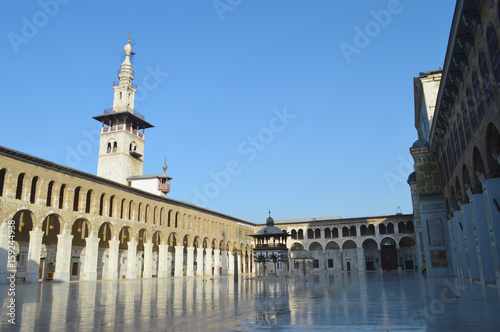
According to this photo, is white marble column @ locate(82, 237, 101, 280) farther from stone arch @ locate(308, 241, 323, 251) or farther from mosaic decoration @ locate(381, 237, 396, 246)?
mosaic decoration @ locate(381, 237, 396, 246)

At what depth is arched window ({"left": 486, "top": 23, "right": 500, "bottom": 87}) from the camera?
37.2ft

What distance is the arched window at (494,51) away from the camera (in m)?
11.3

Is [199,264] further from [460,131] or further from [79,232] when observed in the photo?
[460,131]

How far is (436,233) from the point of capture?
27.0m

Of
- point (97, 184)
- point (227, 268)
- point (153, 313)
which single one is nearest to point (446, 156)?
point (153, 313)

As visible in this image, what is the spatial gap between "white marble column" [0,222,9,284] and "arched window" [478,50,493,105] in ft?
90.7

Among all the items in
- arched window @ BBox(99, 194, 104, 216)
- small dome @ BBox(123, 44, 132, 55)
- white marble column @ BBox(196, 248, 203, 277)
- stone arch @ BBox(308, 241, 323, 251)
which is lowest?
white marble column @ BBox(196, 248, 203, 277)

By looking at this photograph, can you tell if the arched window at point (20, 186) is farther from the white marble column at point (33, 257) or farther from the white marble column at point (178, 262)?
the white marble column at point (178, 262)

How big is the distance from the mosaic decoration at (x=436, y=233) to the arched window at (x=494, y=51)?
700 inches

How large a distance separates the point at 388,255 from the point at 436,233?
34639 millimetres

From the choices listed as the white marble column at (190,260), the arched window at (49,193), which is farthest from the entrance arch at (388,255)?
the arched window at (49,193)

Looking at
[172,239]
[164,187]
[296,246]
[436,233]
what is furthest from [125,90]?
[436,233]

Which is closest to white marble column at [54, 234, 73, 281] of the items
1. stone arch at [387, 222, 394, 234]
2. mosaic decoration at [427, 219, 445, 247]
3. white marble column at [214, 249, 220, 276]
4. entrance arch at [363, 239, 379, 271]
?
white marble column at [214, 249, 220, 276]

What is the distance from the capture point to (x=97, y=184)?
33312 mm
